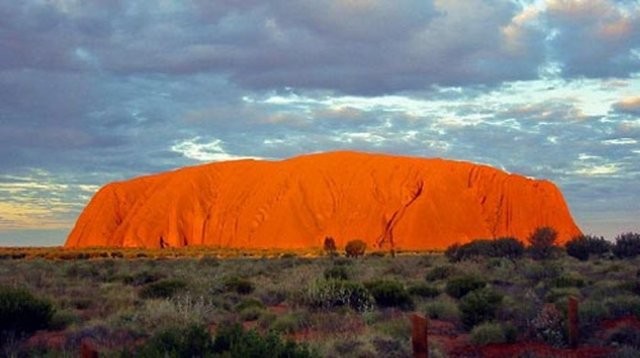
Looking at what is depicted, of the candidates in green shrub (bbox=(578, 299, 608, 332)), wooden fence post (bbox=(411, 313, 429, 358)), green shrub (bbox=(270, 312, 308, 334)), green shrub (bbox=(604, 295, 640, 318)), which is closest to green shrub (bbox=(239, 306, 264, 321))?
green shrub (bbox=(270, 312, 308, 334))

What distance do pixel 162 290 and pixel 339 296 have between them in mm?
5978

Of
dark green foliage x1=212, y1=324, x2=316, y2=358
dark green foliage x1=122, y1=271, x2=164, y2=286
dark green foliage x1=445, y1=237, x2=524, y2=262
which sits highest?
dark green foliage x1=445, y1=237, x2=524, y2=262

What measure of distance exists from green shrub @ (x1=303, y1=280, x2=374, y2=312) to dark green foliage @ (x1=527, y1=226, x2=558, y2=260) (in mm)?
28066

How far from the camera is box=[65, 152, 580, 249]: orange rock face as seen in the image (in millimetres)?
99938

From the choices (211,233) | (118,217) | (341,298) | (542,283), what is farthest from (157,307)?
(118,217)

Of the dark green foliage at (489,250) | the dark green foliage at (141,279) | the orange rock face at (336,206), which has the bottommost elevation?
the dark green foliage at (141,279)

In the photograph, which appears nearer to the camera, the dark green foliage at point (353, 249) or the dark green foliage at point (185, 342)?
the dark green foliage at point (185, 342)

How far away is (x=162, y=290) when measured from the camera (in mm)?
22344

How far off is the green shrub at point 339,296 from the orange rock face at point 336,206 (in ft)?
249

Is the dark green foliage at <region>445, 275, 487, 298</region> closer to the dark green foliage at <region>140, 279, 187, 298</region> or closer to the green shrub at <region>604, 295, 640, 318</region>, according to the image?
the green shrub at <region>604, 295, 640, 318</region>

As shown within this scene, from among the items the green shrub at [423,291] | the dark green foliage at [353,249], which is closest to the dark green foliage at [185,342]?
the green shrub at [423,291]

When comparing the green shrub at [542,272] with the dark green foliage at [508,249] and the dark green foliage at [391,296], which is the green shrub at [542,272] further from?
the dark green foliage at [508,249]

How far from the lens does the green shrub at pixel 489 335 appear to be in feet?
46.4

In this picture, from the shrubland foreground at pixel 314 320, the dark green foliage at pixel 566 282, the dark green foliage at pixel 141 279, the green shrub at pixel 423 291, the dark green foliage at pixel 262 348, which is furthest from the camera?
the dark green foliage at pixel 141 279
